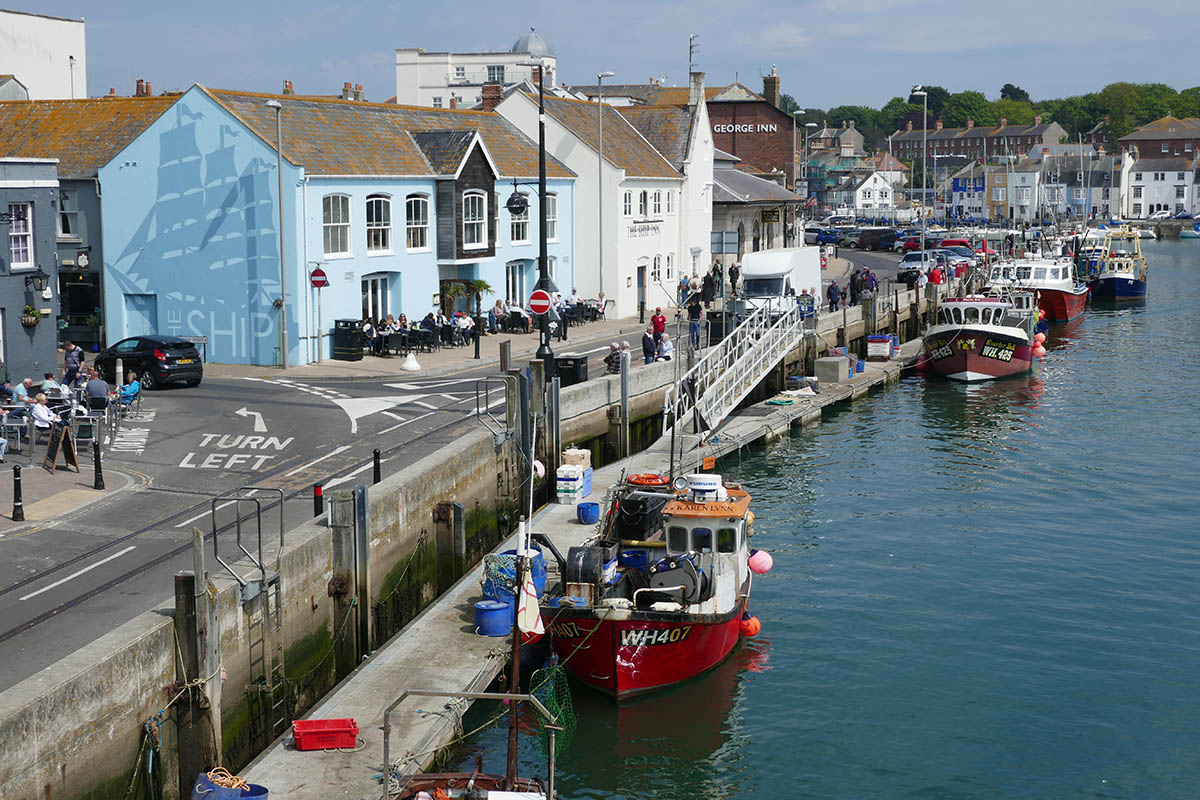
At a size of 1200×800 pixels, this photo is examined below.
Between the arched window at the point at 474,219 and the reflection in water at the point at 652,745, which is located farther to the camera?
the arched window at the point at 474,219

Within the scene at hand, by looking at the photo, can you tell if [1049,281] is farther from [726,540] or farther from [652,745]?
[652,745]

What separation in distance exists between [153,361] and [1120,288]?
65.3 m

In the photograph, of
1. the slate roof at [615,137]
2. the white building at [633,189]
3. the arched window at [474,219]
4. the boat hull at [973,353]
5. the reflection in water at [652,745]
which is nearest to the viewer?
the reflection in water at [652,745]

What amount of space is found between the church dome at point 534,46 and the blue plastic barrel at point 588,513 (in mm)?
94224

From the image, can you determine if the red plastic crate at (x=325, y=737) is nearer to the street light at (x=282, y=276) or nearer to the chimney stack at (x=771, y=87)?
the street light at (x=282, y=276)

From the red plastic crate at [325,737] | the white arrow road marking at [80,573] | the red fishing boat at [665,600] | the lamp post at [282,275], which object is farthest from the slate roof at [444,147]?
the red plastic crate at [325,737]

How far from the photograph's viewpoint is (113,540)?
21812 mm

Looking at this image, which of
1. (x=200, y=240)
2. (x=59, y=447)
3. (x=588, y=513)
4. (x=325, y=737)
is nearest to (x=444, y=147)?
(x=200, y=240)

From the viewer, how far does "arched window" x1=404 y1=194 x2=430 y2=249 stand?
4641 cm

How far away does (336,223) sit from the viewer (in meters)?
43.0

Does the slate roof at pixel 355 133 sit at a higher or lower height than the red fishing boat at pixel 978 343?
higher

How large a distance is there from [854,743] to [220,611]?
363 inches

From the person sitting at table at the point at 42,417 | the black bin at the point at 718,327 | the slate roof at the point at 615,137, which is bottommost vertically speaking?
the person sitting at table at the point at 42,417

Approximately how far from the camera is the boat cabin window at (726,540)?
21.2m
